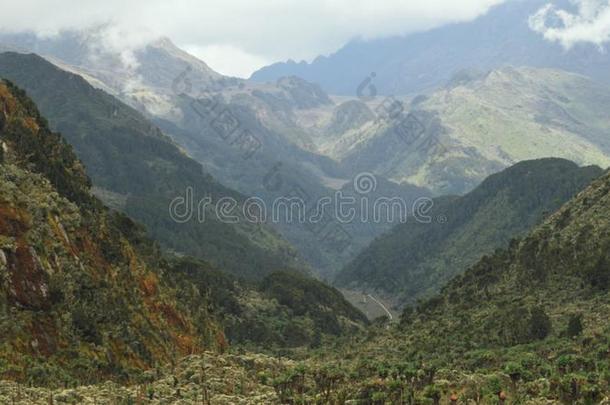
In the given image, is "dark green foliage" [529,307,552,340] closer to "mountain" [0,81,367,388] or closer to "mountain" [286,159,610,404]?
"mountain" [286,159,610,404]

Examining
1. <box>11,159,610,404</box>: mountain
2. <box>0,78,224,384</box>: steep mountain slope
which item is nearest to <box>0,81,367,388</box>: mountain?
→ <box>0,78,224,384</box>: steep mountain slope

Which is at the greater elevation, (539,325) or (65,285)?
(65,285)

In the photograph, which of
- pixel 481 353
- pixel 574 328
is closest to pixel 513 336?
pixel 574 328

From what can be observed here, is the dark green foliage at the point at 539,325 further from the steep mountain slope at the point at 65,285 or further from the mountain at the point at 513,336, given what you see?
the steep mountain slope at the point at 65,285

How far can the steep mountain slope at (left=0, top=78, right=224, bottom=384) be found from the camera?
2425 inches

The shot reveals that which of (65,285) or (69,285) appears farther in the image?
(69,285)

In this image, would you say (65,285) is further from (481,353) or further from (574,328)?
(574,328)

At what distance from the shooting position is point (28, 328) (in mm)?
61094

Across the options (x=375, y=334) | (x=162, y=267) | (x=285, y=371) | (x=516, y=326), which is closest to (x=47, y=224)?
(x=285, y=371)

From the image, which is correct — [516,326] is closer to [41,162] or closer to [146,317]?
[146,317]

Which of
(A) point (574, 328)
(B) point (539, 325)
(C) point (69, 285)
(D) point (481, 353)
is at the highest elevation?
(C) point (69, 285)

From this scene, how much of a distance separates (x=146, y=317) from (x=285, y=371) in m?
34.0

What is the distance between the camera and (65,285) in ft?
232

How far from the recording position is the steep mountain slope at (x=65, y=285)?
61594 millimetres
